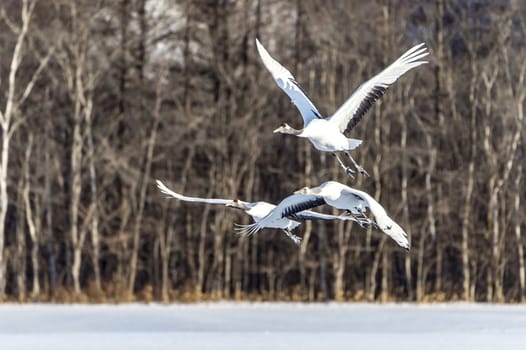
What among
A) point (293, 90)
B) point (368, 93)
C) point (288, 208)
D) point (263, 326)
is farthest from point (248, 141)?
point (288, 208)

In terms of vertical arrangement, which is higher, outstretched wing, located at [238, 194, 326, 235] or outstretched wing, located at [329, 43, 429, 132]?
outstretched wing, located at [329, 43, 429, 132]

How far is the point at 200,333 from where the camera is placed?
50.5 ft

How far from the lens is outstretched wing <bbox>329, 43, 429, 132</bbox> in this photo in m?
9.63

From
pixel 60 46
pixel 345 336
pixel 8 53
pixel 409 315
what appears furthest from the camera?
pixel 8 53

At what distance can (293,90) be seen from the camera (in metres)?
10.1

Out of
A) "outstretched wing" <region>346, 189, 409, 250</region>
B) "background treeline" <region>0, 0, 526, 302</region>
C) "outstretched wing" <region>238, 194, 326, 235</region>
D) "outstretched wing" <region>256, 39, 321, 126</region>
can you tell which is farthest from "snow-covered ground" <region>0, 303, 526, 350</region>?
"outstretched wing" <region>346, 189, 409, 250</region>

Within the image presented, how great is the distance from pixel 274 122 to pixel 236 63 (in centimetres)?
152

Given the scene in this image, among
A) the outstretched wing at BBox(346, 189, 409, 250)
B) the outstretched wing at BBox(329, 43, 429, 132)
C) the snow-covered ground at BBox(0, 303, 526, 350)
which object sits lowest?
the snow-covered ground at BBox(0, 303, 526, 350)

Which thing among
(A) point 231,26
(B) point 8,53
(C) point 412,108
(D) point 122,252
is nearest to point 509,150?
(C) point 412,108

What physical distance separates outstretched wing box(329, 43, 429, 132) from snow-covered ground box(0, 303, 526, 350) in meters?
4.09

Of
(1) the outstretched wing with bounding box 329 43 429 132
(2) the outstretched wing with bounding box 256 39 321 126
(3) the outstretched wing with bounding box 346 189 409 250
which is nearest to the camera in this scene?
(3) the outstretched wing with bounding box 346 189 409 250

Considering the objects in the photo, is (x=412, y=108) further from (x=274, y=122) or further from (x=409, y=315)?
(x=409, y=315)

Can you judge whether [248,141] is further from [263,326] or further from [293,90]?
[293,90]

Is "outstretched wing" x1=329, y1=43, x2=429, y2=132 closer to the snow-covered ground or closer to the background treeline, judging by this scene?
the snow-covered ground
